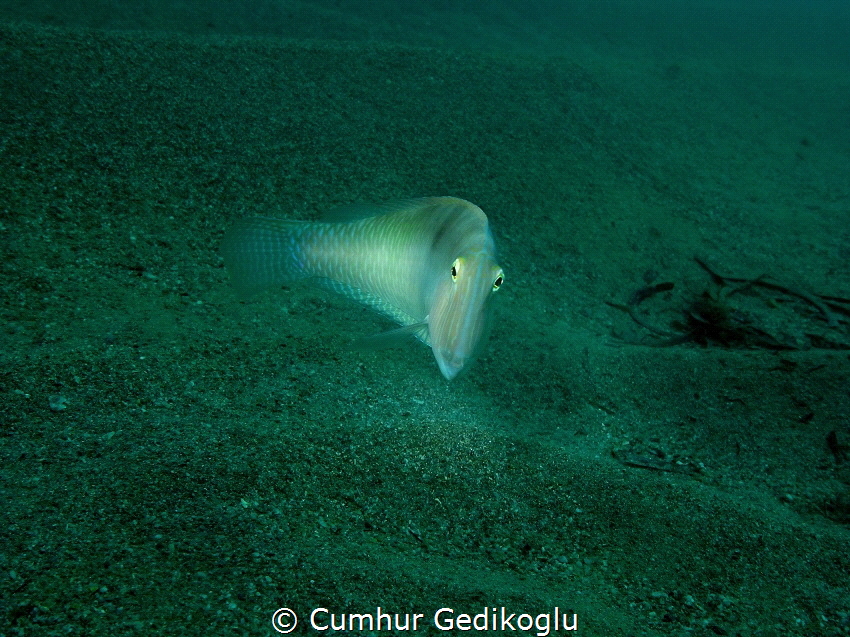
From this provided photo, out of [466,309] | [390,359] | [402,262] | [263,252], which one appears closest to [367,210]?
[402,262]

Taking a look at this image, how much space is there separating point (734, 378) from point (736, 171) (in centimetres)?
461

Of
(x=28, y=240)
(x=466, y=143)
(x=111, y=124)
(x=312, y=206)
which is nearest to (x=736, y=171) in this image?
(x=466, y=143)

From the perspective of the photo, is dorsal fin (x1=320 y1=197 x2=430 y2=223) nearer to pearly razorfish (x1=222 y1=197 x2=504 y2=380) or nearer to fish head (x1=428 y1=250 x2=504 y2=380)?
pearly razorfish (x1=222 y1=197 x2=504 y2=380)

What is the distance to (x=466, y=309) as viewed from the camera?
150cm

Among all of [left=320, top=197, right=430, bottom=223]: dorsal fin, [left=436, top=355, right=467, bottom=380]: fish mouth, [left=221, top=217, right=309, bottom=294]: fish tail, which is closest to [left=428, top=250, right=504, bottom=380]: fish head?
[left=436, top=355, right=467, bottom=380]: fish mouth

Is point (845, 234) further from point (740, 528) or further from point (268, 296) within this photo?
point (268, 296)

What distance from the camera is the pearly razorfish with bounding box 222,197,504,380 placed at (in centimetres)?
152

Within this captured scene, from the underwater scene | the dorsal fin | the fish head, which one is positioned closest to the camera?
the fish head

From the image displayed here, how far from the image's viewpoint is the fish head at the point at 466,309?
59.1 inches

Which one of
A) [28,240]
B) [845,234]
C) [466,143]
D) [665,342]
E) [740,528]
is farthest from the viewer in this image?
[845,234]

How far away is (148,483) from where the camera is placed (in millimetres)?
1831

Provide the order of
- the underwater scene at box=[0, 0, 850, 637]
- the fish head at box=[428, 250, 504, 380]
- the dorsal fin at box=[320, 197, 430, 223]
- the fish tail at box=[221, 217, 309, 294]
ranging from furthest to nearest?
1. the fish tail at box=[221, 217, 309, 294]
2. the dorsal fin at box=[320, 197, 430, 223]
3. the underwater scene at box=[0, 0, 850, 637]
4. the fish head at box=[428, 250, 504, 380]

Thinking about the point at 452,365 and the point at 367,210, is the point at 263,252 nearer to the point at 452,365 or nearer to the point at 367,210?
the point at 367,210

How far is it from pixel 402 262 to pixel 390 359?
1.18m
